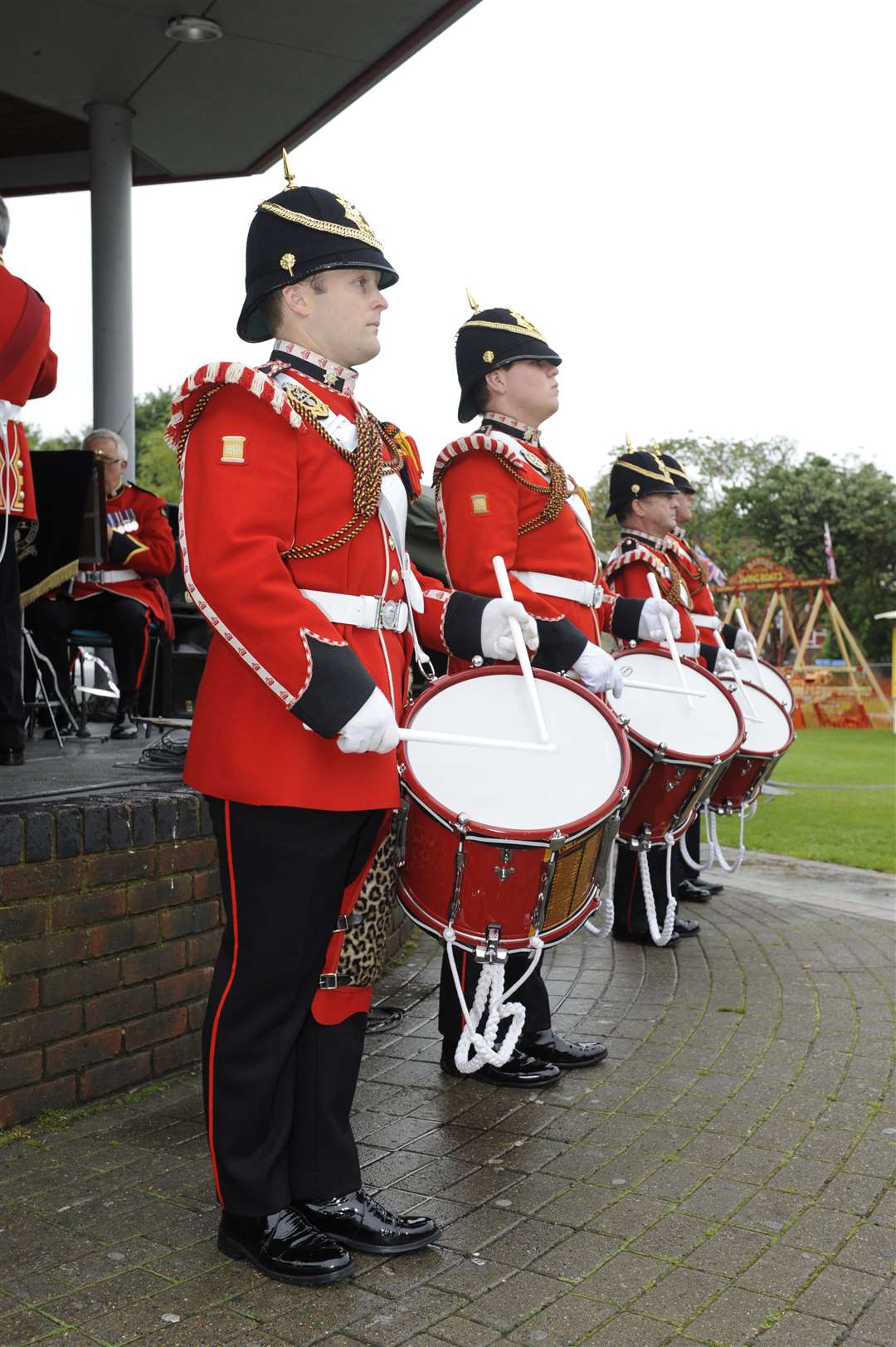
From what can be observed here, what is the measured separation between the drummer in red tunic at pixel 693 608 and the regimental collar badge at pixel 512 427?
6.43 feet

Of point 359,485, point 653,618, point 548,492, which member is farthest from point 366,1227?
point 653,618

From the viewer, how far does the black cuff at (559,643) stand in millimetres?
3650

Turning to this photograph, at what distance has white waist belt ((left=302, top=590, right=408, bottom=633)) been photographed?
8.50ft

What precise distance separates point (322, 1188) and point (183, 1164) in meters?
0.59

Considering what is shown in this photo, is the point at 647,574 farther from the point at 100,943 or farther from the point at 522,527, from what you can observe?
the point at 100,943

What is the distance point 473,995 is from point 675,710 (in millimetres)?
1350

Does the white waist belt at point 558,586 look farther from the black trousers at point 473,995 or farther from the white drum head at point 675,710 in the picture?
the black trousers at point 473,995

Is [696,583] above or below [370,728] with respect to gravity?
above

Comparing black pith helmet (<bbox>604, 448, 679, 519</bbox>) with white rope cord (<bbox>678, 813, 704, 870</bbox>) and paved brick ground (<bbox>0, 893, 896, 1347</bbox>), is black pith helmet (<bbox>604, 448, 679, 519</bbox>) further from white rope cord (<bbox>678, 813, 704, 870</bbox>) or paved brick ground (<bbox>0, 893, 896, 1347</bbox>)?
paved brick ground (<bbox>0, 893, 896, 1347</bbox>)

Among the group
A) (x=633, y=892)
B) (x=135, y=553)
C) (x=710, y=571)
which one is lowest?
(x=633, y=892)

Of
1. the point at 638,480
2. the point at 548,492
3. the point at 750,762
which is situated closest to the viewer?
the point at 548,492

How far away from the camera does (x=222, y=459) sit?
247 centimetres

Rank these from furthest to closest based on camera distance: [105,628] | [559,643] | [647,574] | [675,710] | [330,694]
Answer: [105,628] < [647,574] < [675,710] < [559,643] < [330,694]

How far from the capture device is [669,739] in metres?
4.36
